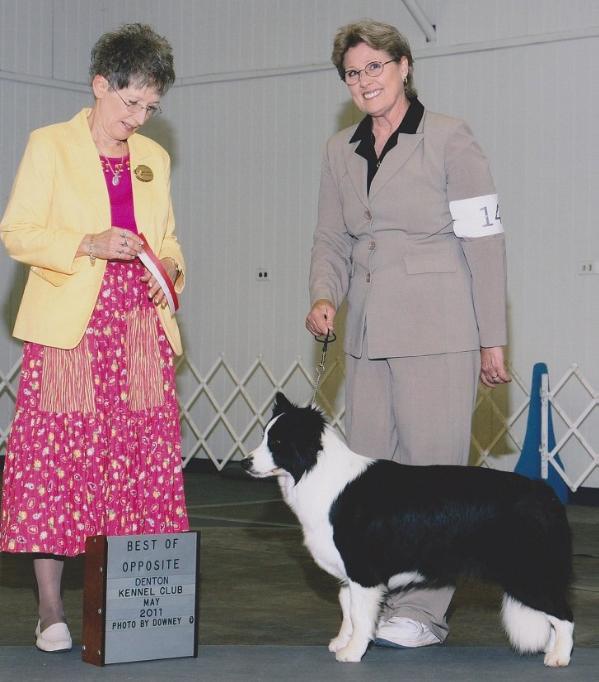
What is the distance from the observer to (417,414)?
3246mm

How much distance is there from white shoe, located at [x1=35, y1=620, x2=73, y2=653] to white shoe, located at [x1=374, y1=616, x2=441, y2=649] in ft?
2.81

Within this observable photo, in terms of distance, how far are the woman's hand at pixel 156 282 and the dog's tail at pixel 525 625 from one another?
122cm

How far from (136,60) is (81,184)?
36 cm

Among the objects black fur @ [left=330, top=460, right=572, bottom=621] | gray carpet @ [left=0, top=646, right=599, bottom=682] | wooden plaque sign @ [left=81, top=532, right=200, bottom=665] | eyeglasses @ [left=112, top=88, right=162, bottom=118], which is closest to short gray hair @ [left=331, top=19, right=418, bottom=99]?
eyeglasses @ [left=112, top=88, right=162, bottom=118]

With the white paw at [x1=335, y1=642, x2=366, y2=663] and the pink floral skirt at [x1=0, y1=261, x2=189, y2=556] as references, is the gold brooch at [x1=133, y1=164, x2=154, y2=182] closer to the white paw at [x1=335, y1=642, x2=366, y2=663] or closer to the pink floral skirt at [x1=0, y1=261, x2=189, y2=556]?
the pink floral skirt at [x1=0, y1=261, x2=189, y2=556]

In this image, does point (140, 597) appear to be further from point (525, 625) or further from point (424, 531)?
point (525, 625)

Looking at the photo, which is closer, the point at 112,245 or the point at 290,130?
the point at 112,245

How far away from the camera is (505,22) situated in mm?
7473

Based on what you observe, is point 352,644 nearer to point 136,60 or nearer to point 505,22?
point 136,60

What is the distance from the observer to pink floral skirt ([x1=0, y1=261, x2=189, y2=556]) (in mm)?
2996

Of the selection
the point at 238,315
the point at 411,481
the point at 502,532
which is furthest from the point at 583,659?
the point at 238,315

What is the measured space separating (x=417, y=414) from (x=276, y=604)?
43.6 inches

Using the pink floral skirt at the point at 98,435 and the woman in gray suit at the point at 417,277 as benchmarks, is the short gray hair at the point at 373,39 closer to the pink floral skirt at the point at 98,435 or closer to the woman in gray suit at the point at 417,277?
the woman in gray suit at the point at 417,277

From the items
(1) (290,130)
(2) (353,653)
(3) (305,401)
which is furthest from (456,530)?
(1) (290,130)
